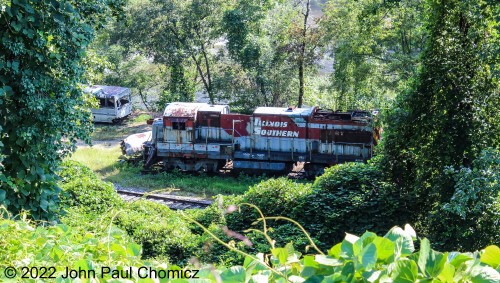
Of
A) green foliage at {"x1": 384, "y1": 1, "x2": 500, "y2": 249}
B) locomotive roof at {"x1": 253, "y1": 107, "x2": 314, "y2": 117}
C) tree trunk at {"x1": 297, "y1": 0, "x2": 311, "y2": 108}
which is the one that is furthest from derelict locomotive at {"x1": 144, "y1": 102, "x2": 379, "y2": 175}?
green foliage at {"x1": 384, "y1": 1, "x2": 500, "y2": 249}

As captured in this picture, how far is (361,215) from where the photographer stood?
528 inches

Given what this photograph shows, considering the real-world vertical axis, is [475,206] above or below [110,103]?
below

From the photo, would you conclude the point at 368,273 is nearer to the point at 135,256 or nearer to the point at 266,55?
the point at 135,256

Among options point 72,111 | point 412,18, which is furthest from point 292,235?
point 412,18

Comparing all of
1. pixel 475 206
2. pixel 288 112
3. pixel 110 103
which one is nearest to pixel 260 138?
pixel 288 112

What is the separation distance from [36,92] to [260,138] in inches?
604

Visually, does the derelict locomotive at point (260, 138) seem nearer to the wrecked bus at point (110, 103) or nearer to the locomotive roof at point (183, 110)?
the locomotive roof at point (183, 110)

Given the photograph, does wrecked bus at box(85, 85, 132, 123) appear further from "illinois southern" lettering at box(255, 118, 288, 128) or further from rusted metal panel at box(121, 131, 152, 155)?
"illinois southern" lettering at box(255, 118, 288, 128)

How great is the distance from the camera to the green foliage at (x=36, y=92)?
6.81 meters

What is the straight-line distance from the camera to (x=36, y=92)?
7234mm

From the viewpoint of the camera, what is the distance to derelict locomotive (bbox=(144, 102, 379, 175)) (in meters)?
21.3

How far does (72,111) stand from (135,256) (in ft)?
17.1

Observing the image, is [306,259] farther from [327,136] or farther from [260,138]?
[260,138]

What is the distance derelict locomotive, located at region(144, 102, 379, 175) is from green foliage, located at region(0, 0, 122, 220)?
14.5 meters
